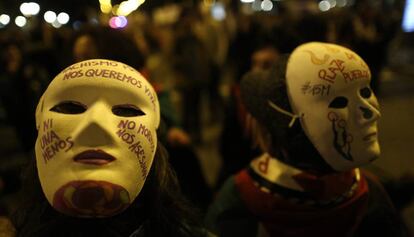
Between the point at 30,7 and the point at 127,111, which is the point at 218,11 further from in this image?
the point at 127,111

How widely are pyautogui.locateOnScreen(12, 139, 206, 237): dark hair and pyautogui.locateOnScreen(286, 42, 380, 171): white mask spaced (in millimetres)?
518

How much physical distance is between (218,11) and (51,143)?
379 inches

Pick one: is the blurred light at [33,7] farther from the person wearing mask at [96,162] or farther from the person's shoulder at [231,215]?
the person wearing mask at [96,162]

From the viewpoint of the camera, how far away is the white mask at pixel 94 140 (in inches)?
57.5

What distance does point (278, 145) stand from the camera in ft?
7.02

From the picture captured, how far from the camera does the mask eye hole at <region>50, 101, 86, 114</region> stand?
1568mm

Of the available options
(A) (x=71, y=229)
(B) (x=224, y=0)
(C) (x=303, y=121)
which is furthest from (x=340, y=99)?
(B) (x=224, y=0)

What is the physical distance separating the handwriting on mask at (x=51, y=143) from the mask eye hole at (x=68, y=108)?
0.05 m

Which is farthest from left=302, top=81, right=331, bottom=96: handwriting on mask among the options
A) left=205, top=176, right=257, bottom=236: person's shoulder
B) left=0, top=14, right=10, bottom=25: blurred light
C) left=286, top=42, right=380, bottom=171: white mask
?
left=0, top=14, right=10, bottom=25: blurred light

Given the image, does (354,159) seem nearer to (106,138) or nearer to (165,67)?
(106,138)

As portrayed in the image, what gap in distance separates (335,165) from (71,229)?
35.9 inches

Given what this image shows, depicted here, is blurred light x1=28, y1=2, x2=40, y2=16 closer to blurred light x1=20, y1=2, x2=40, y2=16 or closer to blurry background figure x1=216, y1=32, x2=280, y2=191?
blurred light x1=20, y1=2, x2=40, y2=16

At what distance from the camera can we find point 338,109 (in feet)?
6.35

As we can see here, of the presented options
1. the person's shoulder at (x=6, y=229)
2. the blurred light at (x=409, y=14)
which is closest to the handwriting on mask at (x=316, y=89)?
the person's shoulder at (x=6, y=229)
